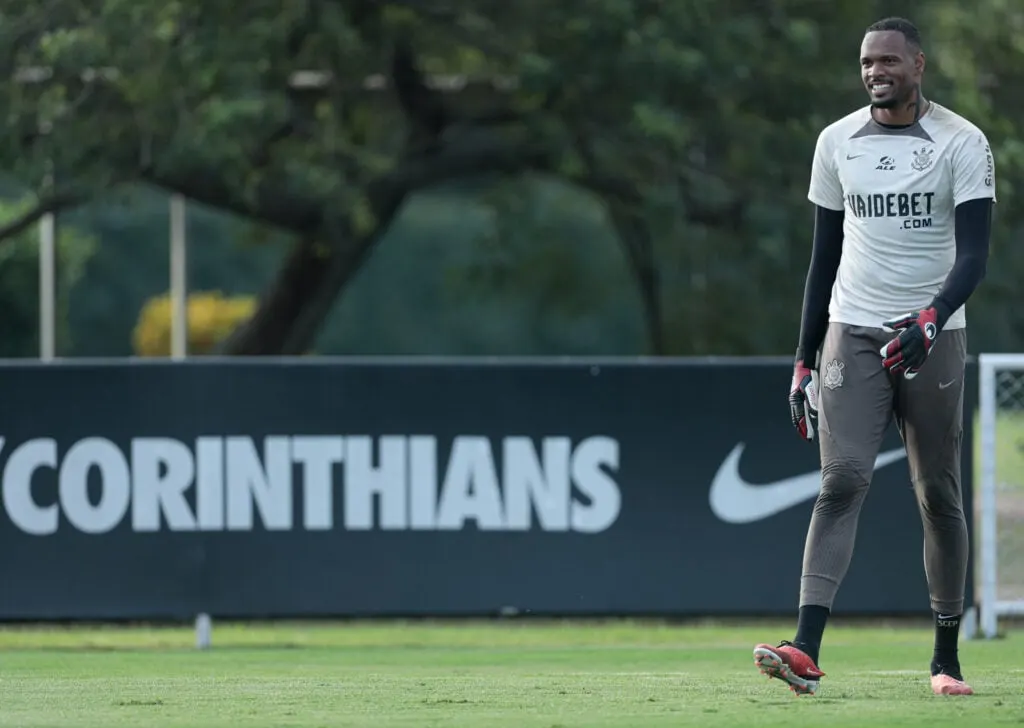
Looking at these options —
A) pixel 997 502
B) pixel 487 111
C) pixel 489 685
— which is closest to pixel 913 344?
pixel 489 685

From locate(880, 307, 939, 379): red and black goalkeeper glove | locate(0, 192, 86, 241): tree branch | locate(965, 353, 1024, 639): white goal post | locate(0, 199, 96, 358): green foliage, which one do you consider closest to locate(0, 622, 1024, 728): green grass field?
locate(965, 353, 1024, 639): white goal post

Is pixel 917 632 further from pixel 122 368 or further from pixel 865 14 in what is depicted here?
pixel 865 14

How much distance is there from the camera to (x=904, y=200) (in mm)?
5922

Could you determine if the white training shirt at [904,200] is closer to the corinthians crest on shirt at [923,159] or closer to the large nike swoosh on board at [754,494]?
the corinthians crest on shirt at [923,159]

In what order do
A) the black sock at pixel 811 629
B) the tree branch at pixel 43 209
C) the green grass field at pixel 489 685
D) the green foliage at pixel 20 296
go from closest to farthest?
1. the green grass field at pixel 489 685
2. the black sock at pixel 811 629
3. the tree branch at pixel 43 209
4. the green foliage at pixel 20 296

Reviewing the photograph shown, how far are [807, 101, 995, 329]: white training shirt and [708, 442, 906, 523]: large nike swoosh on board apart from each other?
158 inches

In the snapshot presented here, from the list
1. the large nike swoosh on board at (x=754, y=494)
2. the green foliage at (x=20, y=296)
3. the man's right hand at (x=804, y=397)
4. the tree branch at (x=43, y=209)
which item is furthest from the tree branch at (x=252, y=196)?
the green foliage at (x=20, y=296)

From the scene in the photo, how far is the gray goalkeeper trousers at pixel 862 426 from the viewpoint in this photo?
5.93 meters

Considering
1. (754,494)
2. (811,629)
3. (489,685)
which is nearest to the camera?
(811,629)

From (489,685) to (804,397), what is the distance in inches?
57.8

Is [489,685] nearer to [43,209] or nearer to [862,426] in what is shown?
[862,426]

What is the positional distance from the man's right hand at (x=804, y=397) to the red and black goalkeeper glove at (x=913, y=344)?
49 centimetres

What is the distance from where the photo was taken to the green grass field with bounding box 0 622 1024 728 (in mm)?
5410

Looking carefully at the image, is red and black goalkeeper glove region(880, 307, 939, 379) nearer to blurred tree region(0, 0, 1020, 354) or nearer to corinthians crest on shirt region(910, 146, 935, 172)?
corinthians crest on shirt region(910, 146, 935, 172)
